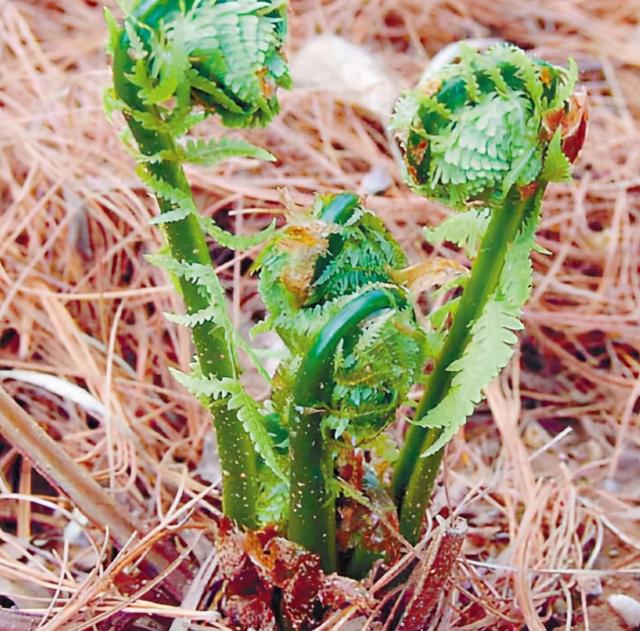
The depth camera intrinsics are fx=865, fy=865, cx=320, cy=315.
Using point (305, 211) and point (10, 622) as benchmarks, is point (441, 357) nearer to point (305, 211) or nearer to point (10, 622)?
point (305, 211)

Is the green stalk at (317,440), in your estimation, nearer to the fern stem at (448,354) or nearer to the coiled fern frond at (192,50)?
the fern stem at (448,354)

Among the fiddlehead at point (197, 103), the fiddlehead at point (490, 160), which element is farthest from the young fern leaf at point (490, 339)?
the fiddlehead at point (197, 103)

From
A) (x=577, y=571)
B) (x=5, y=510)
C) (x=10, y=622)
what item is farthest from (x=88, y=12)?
(x=577, y=571)

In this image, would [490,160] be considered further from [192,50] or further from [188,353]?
[188,353]

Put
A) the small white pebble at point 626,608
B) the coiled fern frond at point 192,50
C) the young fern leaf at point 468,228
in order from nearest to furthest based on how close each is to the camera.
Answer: the coiled fern frond at point 192,50 < the young fern leaf at point 468,228 < the small white pebble at point 626,608

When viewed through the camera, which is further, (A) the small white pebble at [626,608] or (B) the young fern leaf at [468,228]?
(A) the small white pebble at [626,608]

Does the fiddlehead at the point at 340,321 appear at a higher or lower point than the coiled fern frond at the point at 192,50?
lower

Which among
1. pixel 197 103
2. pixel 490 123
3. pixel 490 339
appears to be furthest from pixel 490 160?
pixel 197 103

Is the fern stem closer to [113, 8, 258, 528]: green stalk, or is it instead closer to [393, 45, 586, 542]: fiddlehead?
[393, 45, 586, 542]: fiddlehead
